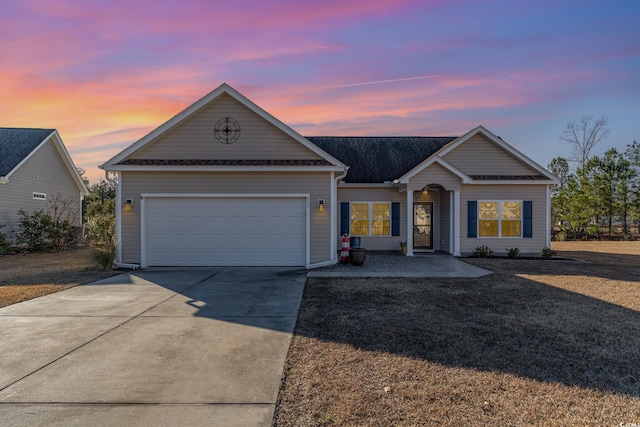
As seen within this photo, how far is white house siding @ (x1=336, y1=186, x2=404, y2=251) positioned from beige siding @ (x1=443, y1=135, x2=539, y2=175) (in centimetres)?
272

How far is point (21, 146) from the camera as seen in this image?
58.7 ft

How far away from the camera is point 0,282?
9.02 metres

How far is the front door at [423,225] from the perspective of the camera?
15805mm

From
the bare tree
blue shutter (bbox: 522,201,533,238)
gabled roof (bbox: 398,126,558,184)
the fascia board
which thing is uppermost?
the bare tree

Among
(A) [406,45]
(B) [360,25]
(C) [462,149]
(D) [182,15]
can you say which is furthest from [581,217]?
(D) [182,15]

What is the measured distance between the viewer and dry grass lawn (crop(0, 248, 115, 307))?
7742 millimetres

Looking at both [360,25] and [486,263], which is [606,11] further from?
[486,263]

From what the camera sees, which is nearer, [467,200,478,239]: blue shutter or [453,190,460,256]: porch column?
[453,190,460,256]: porch column

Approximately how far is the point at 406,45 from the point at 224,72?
658cm

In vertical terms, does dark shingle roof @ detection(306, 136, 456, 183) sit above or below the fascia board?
above

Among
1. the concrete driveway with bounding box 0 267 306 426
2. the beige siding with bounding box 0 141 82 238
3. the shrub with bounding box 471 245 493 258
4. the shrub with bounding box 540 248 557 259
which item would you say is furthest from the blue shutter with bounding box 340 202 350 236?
the beige siding with bounding box 0 141 82 238

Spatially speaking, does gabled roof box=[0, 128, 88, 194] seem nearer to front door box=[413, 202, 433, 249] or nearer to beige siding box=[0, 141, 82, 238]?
beige siding box=[0, 141, 82, 238]

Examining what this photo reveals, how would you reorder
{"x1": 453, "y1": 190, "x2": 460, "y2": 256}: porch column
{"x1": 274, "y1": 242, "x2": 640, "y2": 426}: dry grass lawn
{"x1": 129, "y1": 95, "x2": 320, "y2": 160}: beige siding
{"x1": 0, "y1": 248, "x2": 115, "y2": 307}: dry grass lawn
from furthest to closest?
{"x1": 453, "y1": 190, "x2": 460, "y2": 256}: porch column → {"x1": 129, "y1": 95, "x2": 320, "y2": 160}: beige siding → {"x1": 0, "y1": 248, "x2": 115, "y2": 307}: dry grass lawn → {"x1": 274, "y1": 242, "x2": 640, "y2": 426}: dry grass lawn

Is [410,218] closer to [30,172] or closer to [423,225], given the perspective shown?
[423,225]
